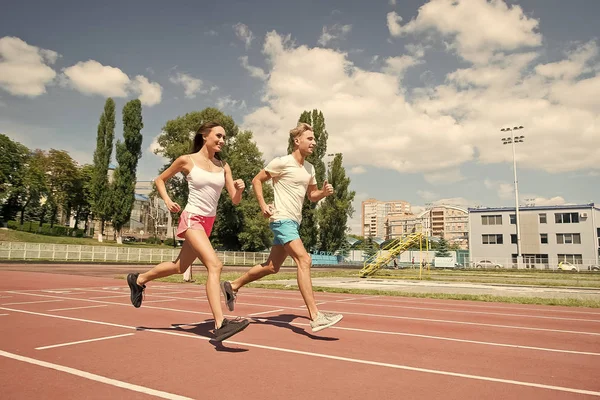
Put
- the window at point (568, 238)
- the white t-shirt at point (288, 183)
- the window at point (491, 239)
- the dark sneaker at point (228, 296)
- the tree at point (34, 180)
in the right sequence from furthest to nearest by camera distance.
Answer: the window at point (491, 239) < the window at point (568, 238) < the tree at point (34, 180) < the white t-shirt at point (288, 183) < the dark sneaker at point (228, 296)

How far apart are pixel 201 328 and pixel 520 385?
3613 mm

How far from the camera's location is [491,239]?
60562mm

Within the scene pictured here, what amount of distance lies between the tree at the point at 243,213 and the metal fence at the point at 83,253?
260cm

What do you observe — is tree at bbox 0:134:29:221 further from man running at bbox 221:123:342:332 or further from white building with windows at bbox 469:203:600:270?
white building with windows at bbox 469:203:600:270

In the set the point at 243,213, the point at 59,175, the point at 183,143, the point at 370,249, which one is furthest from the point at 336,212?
the point at 59,175

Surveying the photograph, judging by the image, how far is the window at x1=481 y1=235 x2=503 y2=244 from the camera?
59.9m

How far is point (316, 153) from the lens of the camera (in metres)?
45.3

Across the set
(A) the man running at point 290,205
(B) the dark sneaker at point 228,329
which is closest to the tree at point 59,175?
(A) the man running at point 290,205

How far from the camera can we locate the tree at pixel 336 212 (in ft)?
160

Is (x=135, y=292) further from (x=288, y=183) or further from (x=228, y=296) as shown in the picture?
(x=288, y=183)

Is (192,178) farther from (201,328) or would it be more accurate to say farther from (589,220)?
(589,220)

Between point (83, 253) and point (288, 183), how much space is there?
34658 mm

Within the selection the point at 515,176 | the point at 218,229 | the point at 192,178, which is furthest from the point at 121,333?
the point at 515,176

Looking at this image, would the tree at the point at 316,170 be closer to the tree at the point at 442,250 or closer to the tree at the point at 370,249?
the tree at the point at 370,249
